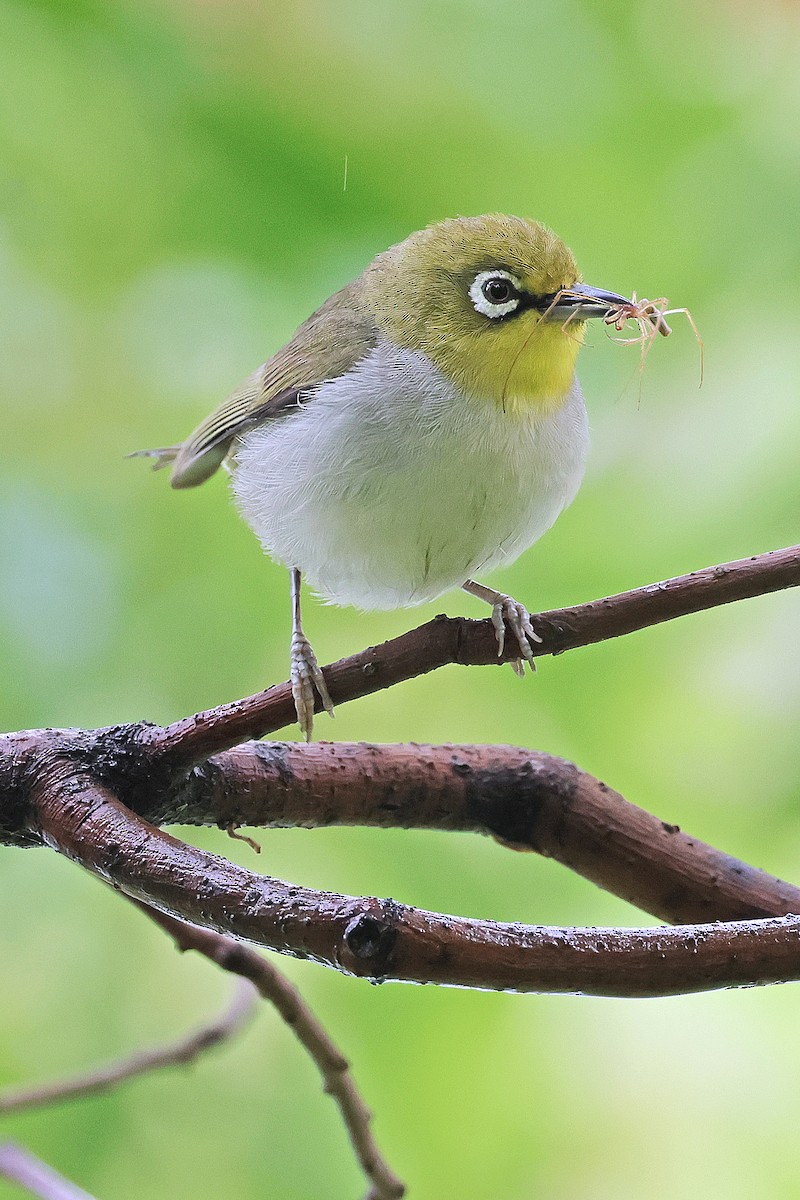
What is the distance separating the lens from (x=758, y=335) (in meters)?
1.52

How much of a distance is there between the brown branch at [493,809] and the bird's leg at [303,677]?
0.05 metres

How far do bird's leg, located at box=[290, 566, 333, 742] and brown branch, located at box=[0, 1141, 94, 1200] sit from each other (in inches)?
16.9

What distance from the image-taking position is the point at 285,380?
120 centimetres

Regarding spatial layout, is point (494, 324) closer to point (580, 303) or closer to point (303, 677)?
point (580, 303)

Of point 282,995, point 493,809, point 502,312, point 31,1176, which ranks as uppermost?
point 502,312

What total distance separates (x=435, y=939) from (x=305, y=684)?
1.08ft

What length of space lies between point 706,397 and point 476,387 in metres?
0.57

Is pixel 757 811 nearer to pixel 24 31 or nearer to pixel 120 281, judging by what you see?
pixel 120 281

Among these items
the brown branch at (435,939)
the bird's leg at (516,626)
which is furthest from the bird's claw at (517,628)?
the brown branch at (435,939)

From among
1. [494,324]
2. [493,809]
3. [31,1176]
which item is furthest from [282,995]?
[494,324]

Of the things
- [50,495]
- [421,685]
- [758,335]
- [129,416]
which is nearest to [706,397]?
[758,335]

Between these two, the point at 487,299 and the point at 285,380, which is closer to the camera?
the point at 487,299

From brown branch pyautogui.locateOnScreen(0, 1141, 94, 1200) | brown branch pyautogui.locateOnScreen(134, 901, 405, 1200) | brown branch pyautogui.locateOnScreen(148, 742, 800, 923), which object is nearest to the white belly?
brown branch pyautogui.locateOnScreen(148, 742, 800, 923)

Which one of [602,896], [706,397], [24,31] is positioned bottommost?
[602,896]
